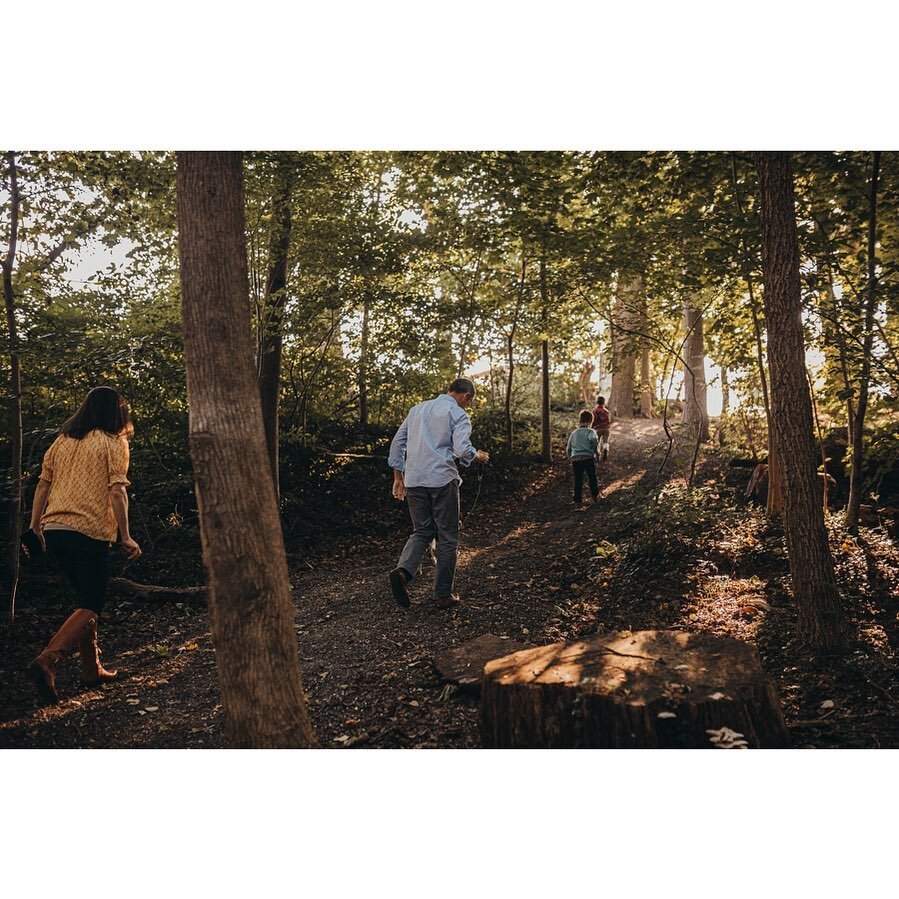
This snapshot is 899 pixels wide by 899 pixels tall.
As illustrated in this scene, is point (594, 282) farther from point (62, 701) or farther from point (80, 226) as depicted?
point (62, 701)

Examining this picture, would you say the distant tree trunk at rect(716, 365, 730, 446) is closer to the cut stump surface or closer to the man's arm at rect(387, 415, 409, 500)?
the man's arm at rect(387, 415, 409, 500)

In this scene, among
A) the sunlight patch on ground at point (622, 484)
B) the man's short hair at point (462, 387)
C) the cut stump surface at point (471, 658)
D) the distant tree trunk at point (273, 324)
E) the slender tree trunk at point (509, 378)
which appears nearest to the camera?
the cut stump surface at point (471, 658)

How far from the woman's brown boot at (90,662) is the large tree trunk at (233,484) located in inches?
85.7

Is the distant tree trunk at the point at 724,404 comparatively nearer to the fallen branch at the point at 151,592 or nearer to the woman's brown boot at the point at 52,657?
the fallen branch at the point at 151,592

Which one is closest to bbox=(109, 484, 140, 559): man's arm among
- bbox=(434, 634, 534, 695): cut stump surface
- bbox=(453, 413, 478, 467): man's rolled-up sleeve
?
bbox=(434, 634, 534, 695): cut stump surface

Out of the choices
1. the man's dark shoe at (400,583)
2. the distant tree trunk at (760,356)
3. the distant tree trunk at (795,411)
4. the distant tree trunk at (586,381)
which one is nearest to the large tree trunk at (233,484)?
the man's dark shoe at (400,583)

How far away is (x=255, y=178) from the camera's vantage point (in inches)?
253

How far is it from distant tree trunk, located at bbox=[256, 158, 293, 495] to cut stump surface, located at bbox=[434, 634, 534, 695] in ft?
13.3

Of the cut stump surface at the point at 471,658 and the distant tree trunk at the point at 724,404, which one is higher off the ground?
the distant tree trunk at the point at 724,404

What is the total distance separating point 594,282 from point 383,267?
2.97m

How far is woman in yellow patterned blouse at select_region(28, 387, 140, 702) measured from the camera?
377cm

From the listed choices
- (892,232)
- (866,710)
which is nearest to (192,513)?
(866,710)

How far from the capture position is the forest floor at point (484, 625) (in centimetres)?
344

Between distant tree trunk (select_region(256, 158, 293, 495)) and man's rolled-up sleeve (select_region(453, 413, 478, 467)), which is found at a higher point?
distant tree trunk (select_region(256, 158, 293, 495))
